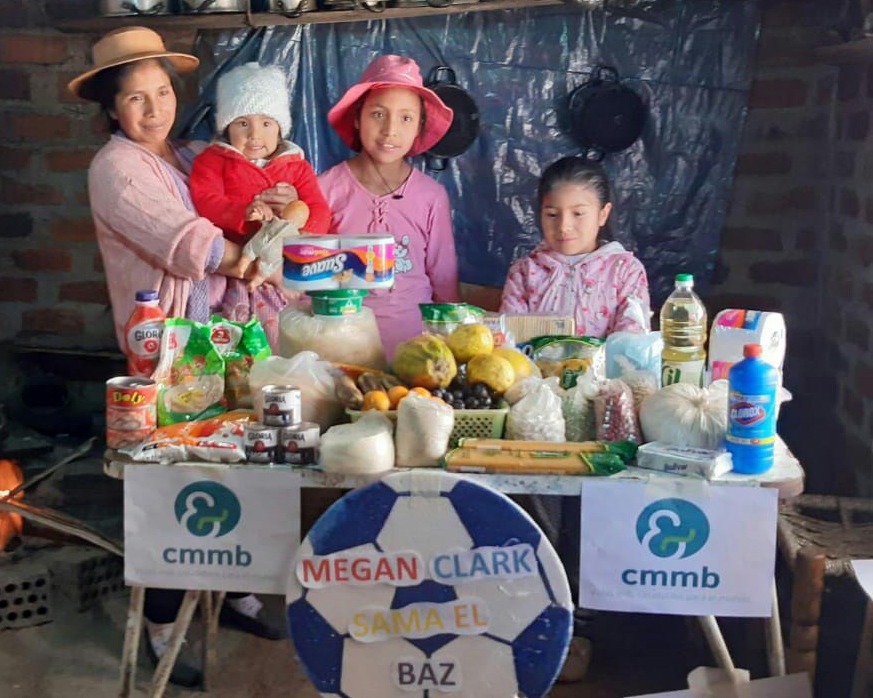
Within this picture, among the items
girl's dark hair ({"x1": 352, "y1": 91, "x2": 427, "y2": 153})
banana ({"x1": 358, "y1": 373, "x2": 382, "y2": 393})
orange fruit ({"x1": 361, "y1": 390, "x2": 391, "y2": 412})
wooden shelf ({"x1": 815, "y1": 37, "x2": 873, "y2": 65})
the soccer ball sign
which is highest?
wooden shelf ({"x1": 815, "y1": 37, "x2": 873, "y2": 65})

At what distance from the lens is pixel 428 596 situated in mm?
1625

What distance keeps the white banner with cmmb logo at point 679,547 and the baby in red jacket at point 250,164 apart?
1.42 meters

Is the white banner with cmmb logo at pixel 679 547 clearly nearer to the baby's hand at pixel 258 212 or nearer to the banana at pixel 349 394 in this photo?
the banana at pixel 349 394

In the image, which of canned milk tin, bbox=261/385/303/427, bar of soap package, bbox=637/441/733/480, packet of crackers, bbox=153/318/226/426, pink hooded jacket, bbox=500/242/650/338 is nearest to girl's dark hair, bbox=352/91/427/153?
pink hooded jacket, bbox=500/242/650/338

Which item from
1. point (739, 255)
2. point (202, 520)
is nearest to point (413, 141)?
point (739, 255)

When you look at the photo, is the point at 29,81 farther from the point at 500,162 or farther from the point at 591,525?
the point at 591,525

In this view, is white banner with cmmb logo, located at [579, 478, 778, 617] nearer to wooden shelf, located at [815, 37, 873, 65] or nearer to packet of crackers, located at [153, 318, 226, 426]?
packet of crackers, located at [153, 318, 226, 426]

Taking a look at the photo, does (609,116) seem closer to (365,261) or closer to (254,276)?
(254,276)

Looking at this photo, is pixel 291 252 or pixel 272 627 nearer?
pixel 291 252

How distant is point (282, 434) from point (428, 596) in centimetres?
36

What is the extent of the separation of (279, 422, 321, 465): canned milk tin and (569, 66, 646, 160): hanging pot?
194 cm

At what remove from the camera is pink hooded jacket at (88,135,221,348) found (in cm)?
269

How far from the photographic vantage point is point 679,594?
1.73 m

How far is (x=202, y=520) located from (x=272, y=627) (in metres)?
1.09
